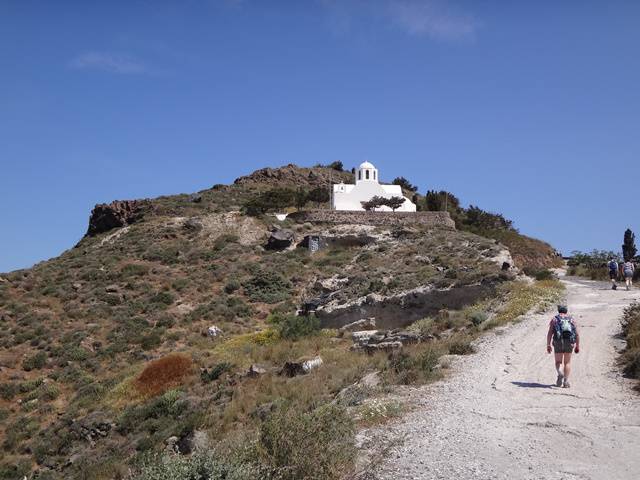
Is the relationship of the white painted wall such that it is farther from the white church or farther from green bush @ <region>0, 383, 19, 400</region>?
green bush @ <region>0, 383, 19, 400</region>

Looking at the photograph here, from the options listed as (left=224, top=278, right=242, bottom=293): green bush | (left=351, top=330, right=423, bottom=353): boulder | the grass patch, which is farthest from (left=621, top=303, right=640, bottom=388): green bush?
(left=224, top=278, right=242, bottom=293): green bush

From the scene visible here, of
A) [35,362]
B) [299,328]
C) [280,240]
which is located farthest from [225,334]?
[280,240]

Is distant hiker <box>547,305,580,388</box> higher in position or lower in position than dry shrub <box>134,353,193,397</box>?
higher

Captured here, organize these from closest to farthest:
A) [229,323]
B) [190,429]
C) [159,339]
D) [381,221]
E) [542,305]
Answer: [190,429], [542,305], [159,339], [229,323], [381,221]

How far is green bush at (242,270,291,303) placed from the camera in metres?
32.9

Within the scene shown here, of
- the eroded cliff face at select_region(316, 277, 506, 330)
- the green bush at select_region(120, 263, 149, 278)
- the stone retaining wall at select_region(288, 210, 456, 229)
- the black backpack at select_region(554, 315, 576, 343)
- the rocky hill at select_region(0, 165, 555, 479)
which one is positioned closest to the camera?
the black backpack at select_region(554, 315, 576, 343)

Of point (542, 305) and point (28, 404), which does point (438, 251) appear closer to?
point (542, 305)

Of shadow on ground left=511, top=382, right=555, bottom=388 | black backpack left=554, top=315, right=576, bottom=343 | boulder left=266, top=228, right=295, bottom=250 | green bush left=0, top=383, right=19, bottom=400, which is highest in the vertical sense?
boulder left=266, top=228, right=295, bottom=250

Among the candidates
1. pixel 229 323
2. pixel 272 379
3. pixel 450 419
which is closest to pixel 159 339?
pixel 229 323

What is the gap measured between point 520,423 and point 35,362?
74.3 ft

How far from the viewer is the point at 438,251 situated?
3322 cm

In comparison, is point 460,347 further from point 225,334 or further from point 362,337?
point 225,334

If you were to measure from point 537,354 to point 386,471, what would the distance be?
325 inches

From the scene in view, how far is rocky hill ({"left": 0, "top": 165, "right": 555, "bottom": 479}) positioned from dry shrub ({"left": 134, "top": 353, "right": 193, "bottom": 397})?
3.1 inches
